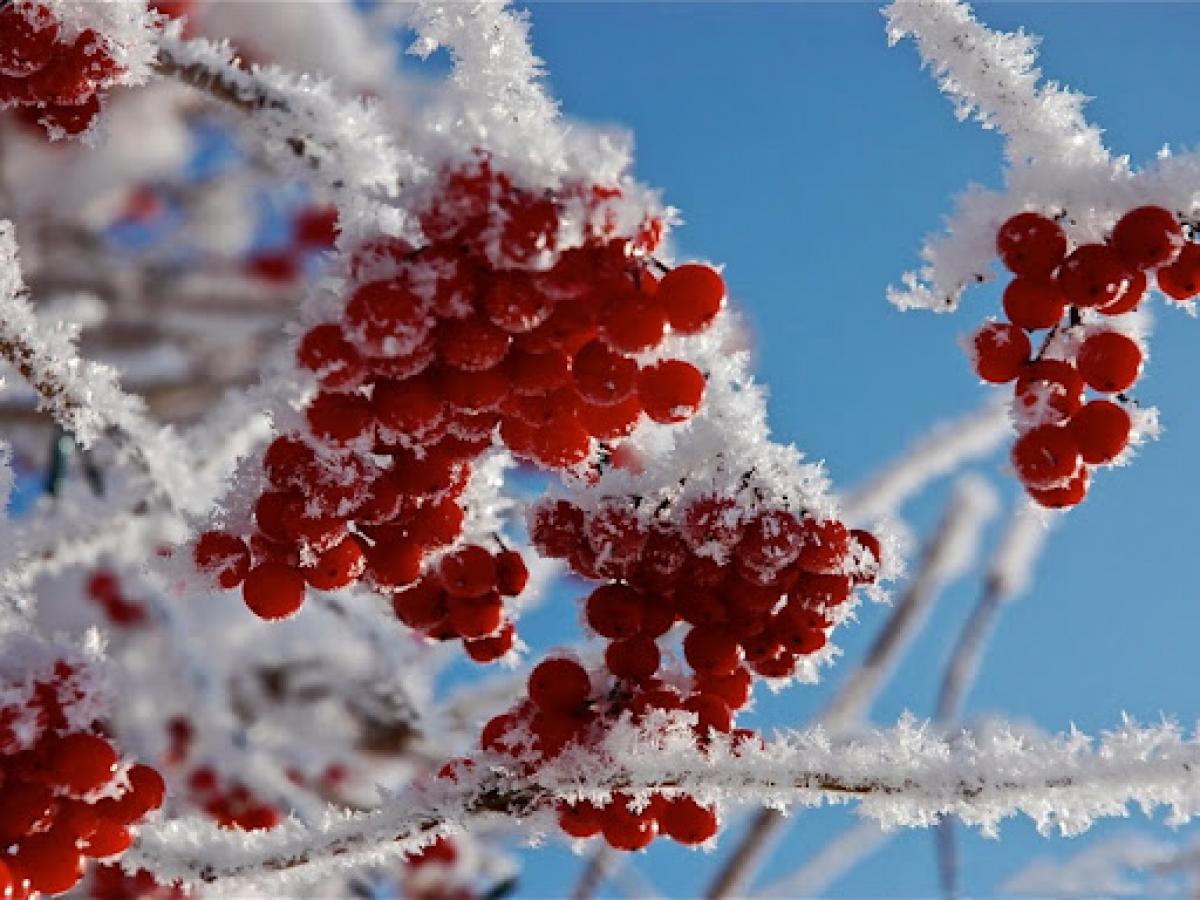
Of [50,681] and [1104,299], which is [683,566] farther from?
[50,681]

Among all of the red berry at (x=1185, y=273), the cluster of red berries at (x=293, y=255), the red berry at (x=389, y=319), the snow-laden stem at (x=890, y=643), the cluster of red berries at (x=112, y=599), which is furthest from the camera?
the cluster of red berries at (x=293, y=255)

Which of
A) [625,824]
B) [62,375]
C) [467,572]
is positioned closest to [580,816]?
[625,824]

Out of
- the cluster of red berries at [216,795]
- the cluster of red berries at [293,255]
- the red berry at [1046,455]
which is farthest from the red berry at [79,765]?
the cluster of red berries at [293,255]

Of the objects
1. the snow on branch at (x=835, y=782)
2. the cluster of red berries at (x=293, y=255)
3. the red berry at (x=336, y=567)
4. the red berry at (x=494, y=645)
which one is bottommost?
the snow on branch at (x=835, y=782)

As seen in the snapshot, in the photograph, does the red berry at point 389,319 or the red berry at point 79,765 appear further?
the red berry at point 79,765

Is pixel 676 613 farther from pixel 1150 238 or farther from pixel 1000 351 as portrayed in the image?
pixel 1150 238

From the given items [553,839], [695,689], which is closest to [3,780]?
[553,839]

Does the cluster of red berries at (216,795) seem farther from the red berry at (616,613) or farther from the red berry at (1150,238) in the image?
the red berry at (1150,238)
